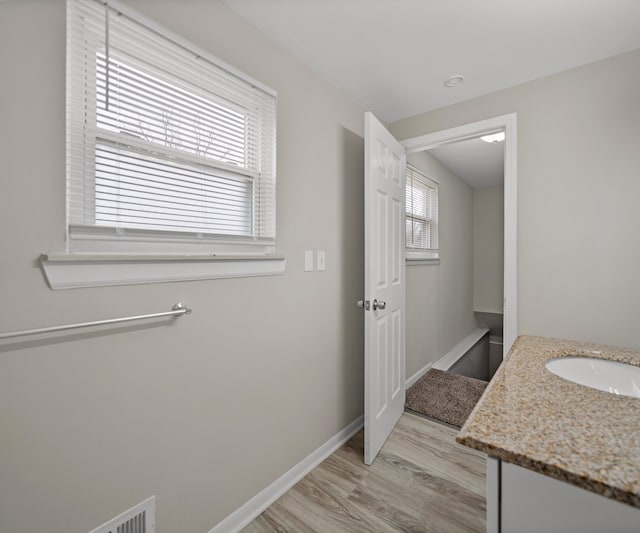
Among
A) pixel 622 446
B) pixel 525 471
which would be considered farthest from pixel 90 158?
pixel 622 446

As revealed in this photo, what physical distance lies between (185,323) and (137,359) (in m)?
0.21

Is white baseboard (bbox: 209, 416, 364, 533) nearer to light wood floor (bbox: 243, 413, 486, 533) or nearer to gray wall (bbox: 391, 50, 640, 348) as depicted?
light wood floor (bbox: 243, 413, 486, 533)

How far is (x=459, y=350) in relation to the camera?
4.24 meters

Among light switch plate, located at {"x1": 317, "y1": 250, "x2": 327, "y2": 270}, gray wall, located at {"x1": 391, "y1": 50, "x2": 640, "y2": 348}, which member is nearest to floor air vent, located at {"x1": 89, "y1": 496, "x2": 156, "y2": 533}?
light switch plate, located at {"x1": 317, "y1": 250, "x2": 327, "y2": 270}

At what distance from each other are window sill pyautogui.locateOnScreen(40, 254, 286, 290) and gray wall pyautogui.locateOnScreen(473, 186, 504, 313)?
4590 mm

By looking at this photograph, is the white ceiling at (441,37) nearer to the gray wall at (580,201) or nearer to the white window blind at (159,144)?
the gray wall at (580,201)

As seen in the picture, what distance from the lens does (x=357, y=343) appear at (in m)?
2.32

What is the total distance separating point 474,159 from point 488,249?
1.91 m

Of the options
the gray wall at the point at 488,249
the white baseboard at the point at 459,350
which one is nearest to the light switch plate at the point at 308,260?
the white baseboard at the point at 459,350

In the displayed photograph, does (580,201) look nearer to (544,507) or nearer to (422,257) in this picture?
(422,257)

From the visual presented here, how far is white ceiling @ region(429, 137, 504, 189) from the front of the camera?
334 centimetres

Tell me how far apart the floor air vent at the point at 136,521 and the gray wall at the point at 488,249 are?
16.6 ft

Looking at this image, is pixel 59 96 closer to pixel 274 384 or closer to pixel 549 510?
pixel 274 384

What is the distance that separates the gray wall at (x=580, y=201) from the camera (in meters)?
1.73
